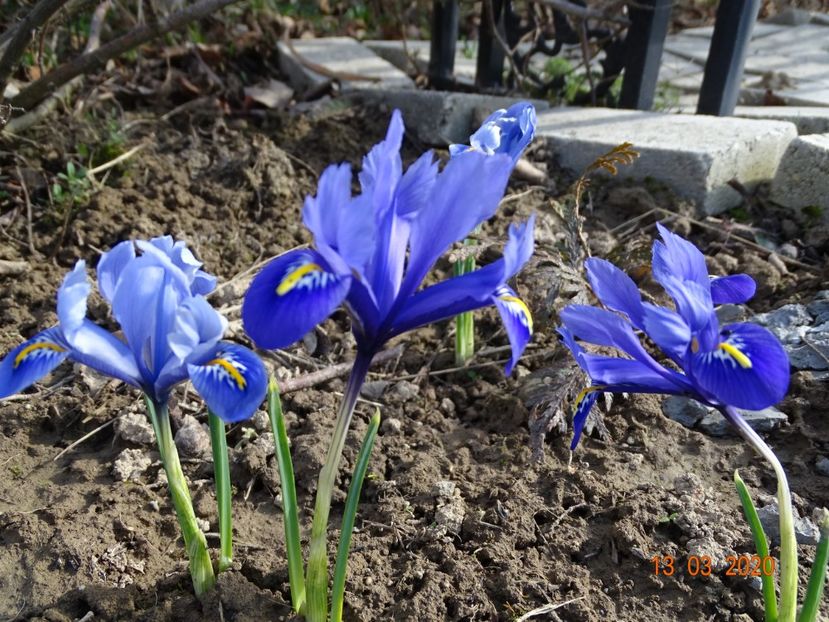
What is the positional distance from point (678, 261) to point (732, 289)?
0.18 meters

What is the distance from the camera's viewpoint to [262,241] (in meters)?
3.08

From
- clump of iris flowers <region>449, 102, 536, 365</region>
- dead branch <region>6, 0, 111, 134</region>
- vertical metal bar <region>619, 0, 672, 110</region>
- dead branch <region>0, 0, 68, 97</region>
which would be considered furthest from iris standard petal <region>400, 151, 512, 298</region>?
vertical metal bar <region>619, 0, 672, 110</region>

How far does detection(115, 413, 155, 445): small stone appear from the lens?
2213mm

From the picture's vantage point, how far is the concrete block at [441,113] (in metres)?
3.74

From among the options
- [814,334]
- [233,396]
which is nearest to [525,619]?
[233,396]

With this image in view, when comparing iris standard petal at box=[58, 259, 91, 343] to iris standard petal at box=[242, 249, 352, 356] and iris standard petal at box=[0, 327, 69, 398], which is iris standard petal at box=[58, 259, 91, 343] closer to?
iris standard petal at box=[0, 327, 69, 398]

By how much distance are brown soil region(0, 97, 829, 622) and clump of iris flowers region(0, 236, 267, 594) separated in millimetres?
452

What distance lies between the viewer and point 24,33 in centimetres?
283

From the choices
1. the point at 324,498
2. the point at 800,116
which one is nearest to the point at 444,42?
the point at 800,116

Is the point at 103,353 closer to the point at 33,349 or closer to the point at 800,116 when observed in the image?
the point at 33,349

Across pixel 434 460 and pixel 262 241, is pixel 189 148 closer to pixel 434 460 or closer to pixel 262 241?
pixel 262 241

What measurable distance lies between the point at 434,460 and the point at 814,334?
1.23m

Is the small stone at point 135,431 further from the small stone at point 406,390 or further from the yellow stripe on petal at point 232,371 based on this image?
the yellow stripe on petal at point 232,371

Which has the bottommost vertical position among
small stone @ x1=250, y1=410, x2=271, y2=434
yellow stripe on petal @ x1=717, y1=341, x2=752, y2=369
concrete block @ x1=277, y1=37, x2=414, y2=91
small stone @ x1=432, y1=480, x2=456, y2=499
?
small stone @ x1=250, y1=410, x2=271, y2=434
